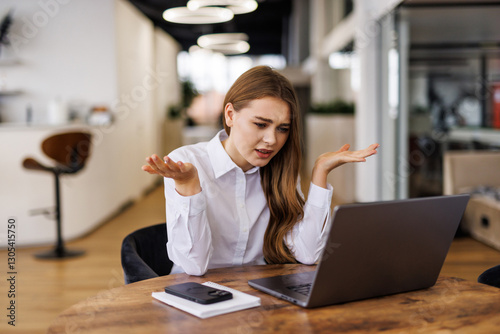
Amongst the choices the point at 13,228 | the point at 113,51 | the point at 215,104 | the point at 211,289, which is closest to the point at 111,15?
the point at 113,51

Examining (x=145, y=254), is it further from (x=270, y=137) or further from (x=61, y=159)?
(x=61, y=159)

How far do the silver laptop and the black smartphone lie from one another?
0.43 feet

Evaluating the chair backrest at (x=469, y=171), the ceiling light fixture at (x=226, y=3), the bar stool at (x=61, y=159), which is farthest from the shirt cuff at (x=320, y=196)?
the ceiling light fixture at (x=226, y=3)

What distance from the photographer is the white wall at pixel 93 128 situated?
5207 mm

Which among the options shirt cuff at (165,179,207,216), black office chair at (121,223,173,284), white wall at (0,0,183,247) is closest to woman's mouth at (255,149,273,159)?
shirt cuff at (165,179,207,216)

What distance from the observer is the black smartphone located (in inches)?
46.2

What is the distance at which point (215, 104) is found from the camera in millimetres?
21828

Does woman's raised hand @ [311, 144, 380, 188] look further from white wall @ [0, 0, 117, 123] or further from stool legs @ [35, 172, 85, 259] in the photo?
white wall @ [0, 0, 117, 123]

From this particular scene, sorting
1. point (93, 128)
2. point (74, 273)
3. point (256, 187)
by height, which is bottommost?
point (74, 273)

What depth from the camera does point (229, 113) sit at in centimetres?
174

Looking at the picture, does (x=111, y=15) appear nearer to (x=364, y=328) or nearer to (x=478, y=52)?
(x=478, y=52)

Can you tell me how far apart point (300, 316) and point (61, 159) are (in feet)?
13.8

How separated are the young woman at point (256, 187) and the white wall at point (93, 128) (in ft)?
12.9

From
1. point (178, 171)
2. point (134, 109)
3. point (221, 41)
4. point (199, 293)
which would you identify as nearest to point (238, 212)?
point (178, 171)
